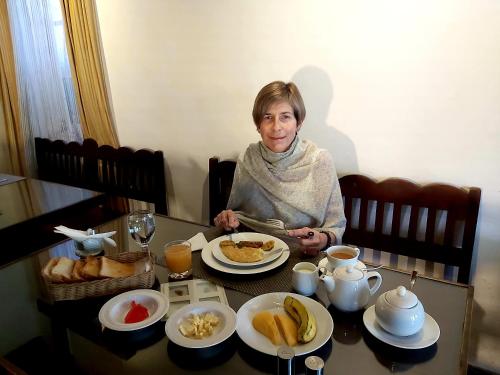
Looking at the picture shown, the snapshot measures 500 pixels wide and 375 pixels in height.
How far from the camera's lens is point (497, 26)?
1423 mm

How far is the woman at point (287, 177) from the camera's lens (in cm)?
157

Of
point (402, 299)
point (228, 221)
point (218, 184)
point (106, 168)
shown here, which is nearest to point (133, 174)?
point (106, 168)

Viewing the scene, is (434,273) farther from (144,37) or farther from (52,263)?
(144,37)

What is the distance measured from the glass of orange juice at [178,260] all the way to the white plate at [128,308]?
0.13 metres

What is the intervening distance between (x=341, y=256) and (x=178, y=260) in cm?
51

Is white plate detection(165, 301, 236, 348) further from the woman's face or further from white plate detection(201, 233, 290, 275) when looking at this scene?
the woman's face

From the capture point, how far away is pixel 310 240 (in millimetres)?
1308

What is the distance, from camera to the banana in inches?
34.7

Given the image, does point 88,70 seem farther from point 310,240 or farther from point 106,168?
point 310,240

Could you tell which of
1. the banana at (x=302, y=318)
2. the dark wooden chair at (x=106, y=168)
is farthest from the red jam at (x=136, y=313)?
the dark wooden chair at (x=106, y=168)

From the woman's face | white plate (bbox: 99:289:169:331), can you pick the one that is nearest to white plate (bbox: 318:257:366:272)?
white plate (bbox: 99:289:169:331)

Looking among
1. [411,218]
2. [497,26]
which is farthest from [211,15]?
[411,218]

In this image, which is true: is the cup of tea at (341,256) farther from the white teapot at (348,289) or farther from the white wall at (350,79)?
the white wall at (350,79)

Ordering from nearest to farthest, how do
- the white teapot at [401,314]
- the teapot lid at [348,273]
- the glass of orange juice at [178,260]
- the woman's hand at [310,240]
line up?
1. the white teapot at [401,314]
2. the teapot lid at [348,273]
3. the glass of orange juice at [178,260]
4. the woman's hand at [310,240]
